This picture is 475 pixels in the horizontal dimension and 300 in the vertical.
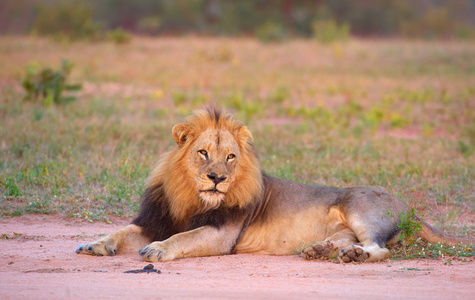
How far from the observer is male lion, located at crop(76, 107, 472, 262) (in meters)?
4.68

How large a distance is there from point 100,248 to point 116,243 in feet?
0.44

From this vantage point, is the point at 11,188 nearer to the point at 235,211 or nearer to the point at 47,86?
the point at 235,211

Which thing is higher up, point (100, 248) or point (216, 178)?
point (216, 178)

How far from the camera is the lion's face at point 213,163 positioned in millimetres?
4676

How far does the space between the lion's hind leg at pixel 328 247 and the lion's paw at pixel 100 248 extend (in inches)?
51.1

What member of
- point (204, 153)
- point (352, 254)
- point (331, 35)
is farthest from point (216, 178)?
point (331, 35)

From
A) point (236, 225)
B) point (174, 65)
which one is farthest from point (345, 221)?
point (174, 65)

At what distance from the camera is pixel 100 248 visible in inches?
181

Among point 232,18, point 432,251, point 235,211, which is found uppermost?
point 232,18

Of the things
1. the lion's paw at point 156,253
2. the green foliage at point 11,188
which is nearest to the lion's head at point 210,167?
the lion's paw at point 156,253

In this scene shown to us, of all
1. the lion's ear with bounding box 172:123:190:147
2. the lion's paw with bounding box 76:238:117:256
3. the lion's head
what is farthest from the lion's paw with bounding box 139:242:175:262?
the lion's ear with bounding box 172:123:190:147

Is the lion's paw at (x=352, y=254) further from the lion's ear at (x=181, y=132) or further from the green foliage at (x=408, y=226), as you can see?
the lion's ear at (x=181, y=132)

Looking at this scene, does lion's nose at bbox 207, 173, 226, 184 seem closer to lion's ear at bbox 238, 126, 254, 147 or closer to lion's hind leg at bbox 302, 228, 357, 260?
lion's ear at bbox 238, 126, 254, 147

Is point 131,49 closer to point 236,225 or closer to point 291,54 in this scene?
point 291,54
